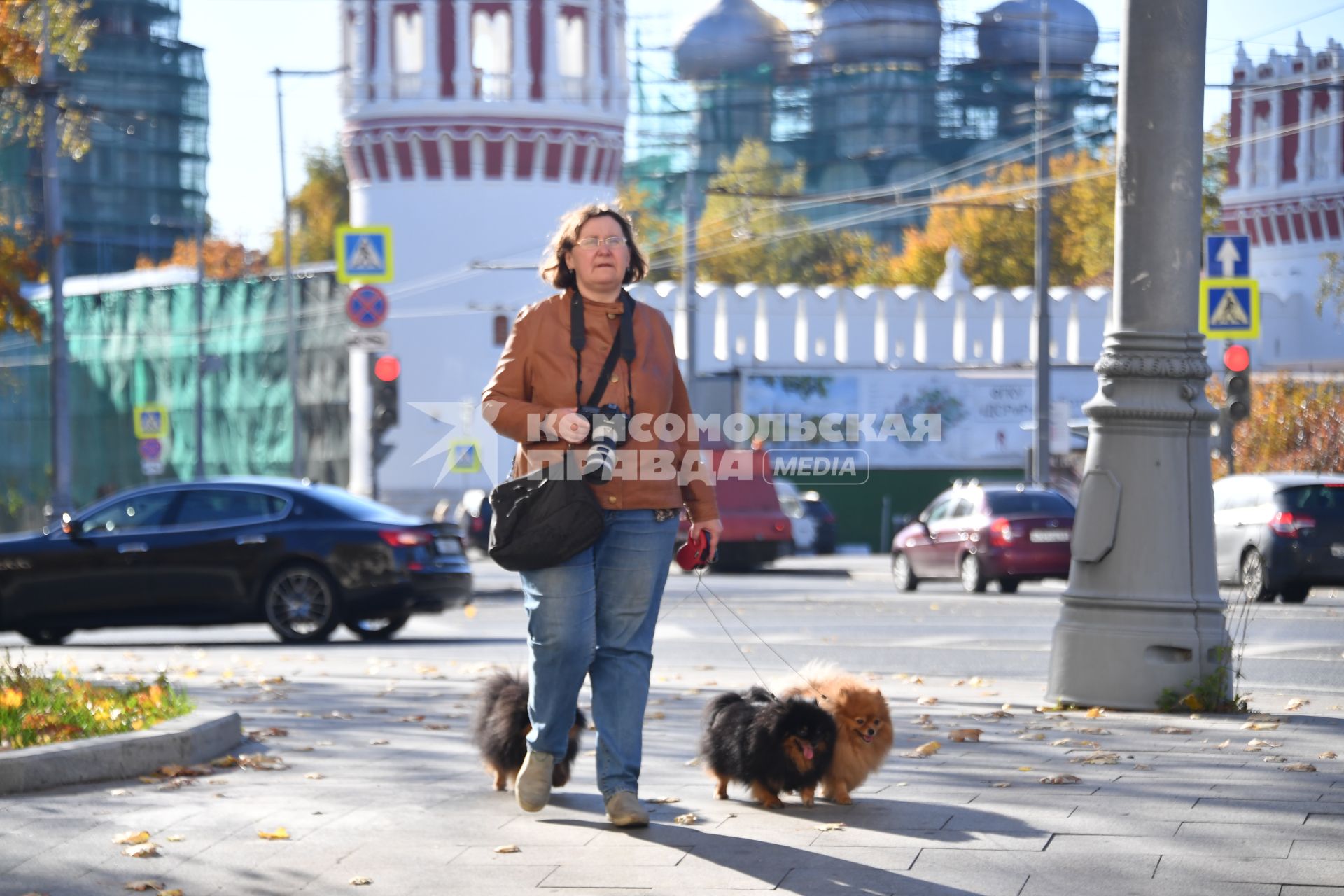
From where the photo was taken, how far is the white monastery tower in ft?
161

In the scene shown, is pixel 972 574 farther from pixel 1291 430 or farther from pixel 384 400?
pixel 1291 430

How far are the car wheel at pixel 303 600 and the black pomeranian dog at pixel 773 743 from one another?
10493mm

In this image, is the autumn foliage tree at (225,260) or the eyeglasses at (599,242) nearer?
the eyeglasses at (599,242)

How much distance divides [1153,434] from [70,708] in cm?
520

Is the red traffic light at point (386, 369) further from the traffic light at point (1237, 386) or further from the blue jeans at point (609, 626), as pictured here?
the blue jeans at point (609, 626)

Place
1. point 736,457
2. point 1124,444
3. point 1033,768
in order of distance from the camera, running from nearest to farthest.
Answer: point 1033,768 < point 1124,444 < point 736,457

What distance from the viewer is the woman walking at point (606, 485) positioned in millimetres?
6867

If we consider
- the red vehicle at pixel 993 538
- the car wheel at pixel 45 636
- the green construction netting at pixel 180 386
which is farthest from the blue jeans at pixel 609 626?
the green construction netting at pixel 180 386

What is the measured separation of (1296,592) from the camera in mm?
22406

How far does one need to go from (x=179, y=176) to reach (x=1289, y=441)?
7796 centimetres

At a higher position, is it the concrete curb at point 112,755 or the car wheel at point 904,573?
the concrete curb at point 112,755

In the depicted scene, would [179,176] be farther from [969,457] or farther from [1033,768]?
[1033,768]

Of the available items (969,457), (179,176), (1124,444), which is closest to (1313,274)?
(969,457)

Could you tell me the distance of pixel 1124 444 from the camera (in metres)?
10.4
